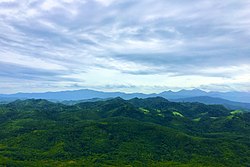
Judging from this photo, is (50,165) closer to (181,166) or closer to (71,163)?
(71,163)

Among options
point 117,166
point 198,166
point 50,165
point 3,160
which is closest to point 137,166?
point 117,166

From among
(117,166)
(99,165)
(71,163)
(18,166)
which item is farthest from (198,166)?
(18,166)

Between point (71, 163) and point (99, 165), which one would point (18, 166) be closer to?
point (71, 163)

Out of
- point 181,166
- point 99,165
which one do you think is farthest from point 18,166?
point 181,166

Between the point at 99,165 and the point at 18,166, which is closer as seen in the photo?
the point at 18,166

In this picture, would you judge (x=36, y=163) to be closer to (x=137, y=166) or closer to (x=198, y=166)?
(x=137, y=166)

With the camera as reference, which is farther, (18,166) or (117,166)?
(117,166)

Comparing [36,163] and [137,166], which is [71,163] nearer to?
[36,163]

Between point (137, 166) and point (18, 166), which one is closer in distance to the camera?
point (18, 166)
